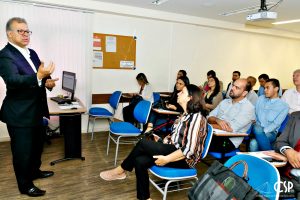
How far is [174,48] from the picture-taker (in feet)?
20.1

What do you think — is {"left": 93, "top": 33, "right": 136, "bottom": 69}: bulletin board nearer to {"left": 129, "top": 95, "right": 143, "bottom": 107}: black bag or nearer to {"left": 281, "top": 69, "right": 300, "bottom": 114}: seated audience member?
{"left": 129, "top": 95, "right": 143, "bottom": 107}: black bag

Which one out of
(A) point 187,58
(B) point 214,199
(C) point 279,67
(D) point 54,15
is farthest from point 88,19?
(C) point 279,67

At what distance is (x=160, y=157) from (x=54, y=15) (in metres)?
3.72

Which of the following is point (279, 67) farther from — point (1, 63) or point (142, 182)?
point (1, 63)

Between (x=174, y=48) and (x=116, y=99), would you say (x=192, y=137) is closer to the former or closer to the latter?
(x=116, y=99)

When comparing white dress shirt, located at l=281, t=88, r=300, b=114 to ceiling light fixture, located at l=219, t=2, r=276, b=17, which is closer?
white dress shirt, located at l=281, t=88, r=300, b=114

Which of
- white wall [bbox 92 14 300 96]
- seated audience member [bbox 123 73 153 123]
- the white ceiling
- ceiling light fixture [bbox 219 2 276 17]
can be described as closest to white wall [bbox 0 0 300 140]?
white wall [bbox 92 14 300 96]

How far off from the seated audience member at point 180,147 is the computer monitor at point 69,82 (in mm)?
1953

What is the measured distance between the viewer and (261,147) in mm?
3148

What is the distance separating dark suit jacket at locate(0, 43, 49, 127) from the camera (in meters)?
2.23

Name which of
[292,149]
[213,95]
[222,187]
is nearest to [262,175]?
[222,187]

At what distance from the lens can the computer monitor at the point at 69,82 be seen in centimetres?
396

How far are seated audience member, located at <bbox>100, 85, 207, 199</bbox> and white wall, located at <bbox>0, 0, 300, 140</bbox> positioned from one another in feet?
10.0

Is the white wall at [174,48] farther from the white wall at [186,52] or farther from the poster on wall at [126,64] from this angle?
the poster on wall at [126,64]
